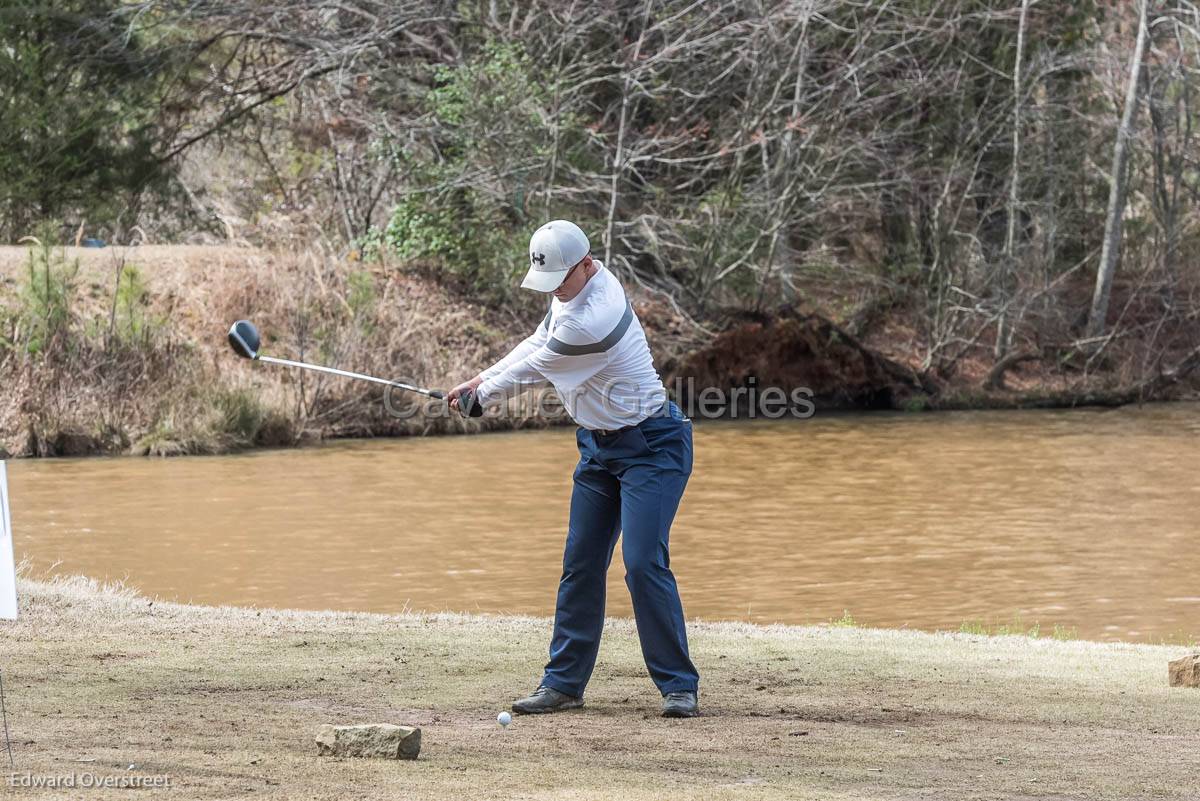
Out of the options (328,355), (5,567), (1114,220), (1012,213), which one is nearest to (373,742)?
(5,567)

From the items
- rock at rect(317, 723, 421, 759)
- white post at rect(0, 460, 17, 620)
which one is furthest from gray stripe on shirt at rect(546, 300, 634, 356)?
white post at rect(0, 460, 17, 620)

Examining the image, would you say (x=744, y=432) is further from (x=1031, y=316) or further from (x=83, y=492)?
(x=83, y=492)

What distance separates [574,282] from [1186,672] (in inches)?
138

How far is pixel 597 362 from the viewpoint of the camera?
723cm

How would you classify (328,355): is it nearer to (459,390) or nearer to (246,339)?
(246,339)

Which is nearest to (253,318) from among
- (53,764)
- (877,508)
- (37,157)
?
(37,157)

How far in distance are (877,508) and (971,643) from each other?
9737 mm

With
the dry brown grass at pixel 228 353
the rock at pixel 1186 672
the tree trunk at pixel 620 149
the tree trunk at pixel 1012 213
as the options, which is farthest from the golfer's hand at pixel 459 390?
the tree trunk at pixel 1012 213

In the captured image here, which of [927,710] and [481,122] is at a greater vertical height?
[481,122]

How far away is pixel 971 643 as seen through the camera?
959 centimetres

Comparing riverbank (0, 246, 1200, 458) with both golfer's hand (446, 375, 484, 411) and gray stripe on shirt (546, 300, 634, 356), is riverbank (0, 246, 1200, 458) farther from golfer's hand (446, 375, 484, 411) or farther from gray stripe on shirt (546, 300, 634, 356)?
gray stripe on shirt (546, 300, 634, 356)

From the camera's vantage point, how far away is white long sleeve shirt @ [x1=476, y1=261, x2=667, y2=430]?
7164 millimetres

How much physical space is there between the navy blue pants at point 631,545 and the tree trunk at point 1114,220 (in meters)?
25.5

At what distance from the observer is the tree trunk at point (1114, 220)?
3078cm
